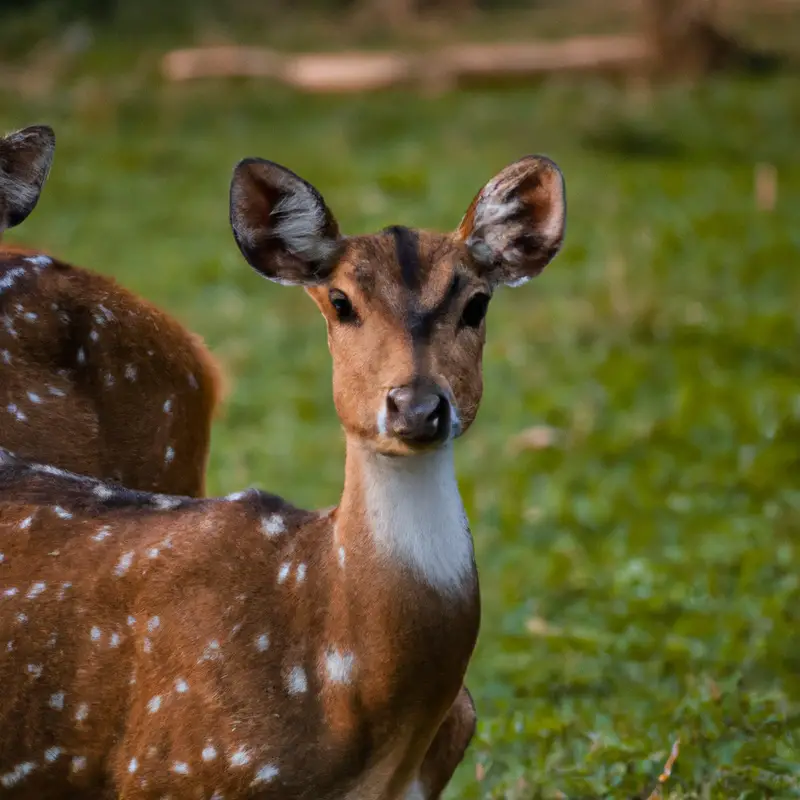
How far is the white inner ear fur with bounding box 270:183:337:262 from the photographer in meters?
3.84

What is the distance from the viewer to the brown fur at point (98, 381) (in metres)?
4.51

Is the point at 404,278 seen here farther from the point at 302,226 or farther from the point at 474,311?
the point at 302,226

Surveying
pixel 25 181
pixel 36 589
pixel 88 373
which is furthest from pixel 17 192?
pixel 36 589

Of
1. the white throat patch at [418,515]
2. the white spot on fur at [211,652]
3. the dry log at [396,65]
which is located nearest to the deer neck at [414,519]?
the white throat patch at [418,515]

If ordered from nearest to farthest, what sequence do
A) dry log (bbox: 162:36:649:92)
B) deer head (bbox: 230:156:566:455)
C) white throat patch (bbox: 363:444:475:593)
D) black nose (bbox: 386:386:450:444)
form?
1. black nose (bbox: 386:386:450:444)
2. deer head (bbox: 230:156:566:455)
3. white throat patch (bbox: 363:444:475:593)
4. dry log (bbox: 162:36:649:92)

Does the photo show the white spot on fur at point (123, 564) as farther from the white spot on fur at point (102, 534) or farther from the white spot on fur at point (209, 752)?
the white spot on fur at point (209, 752)

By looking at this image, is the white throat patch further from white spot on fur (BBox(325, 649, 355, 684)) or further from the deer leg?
the deer leg

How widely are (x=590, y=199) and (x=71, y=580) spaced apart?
9483 mm

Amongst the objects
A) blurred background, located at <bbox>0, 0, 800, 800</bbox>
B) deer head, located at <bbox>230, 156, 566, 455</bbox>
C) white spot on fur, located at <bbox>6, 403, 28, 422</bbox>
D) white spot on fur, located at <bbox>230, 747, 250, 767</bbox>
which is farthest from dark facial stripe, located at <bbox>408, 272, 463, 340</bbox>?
blurred background, located at <bbox>0, 0, 800, 800</bbox>

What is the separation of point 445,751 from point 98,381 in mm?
1463

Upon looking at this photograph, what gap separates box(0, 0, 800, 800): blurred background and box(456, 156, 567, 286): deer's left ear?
1.66 meters

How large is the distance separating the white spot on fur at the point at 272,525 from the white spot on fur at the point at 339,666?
0.36 meters

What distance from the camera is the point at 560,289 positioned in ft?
37.3

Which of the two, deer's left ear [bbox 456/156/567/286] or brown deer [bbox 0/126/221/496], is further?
brown deer [bbox 0/126/221/496]
